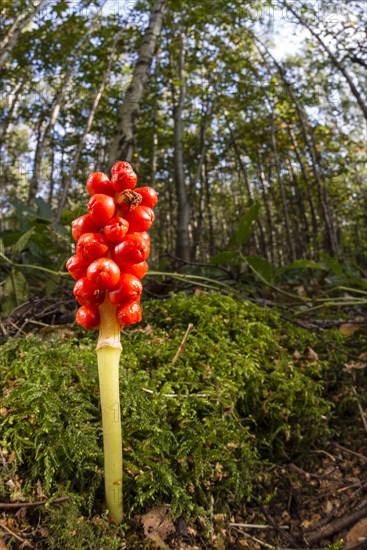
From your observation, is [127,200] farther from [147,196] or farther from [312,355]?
[312,355]

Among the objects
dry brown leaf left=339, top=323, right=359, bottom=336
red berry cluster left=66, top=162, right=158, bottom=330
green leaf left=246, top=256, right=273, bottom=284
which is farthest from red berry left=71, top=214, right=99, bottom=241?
dry brown leaf left=339, top=323, right=359, bottom=336

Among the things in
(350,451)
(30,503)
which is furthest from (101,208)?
(350,451)

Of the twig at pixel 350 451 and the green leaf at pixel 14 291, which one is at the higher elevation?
the green leaf at pixel 14 291

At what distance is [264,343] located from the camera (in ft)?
7.57

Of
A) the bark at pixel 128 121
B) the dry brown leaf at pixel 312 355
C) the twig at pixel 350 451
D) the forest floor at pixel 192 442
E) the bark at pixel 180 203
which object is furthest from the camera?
the bark at pixel 180 203

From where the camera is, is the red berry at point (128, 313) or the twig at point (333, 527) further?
the twig at point (333, 527)

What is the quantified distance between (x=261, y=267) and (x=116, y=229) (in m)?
2.11

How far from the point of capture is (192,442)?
5.15 ft

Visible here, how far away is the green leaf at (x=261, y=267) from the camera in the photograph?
9.92 ft

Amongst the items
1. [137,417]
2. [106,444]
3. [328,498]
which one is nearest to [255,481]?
[328,498]

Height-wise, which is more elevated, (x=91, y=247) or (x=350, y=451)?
(x=91, y=247)

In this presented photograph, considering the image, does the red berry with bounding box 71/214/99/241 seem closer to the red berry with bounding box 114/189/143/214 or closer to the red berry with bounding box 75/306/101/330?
the red berry with bounding box 114/189/143/214

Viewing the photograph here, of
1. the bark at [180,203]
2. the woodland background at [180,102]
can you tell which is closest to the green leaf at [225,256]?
the woodland background at [180,102]

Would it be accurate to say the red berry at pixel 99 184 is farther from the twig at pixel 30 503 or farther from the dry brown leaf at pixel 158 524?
the dry brown leaf at pixel 158 524
